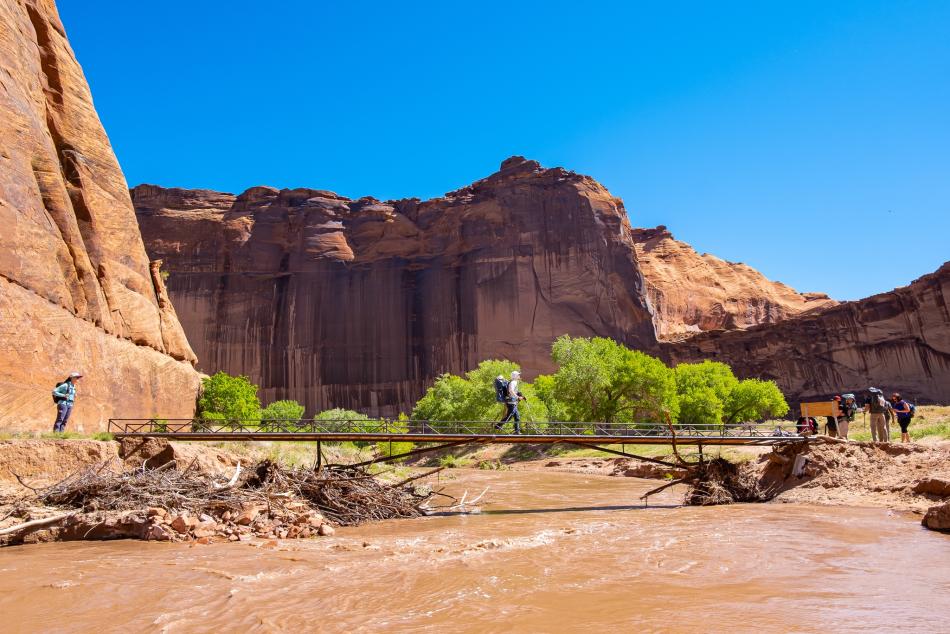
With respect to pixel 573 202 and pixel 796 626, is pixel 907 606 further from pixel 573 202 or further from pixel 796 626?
pixel 573 202

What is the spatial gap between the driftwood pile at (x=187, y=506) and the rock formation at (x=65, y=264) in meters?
5.43

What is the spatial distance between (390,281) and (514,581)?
73539mm

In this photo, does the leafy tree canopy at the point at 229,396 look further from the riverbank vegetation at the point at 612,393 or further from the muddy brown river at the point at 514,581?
the muddy brown river at the point at 514,581

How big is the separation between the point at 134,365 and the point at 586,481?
19.3 metres

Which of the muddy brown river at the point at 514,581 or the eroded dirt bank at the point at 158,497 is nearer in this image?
the muddy brown river at the point at 514,581

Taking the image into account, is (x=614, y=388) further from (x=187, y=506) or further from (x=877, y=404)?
(x=187, y=506)

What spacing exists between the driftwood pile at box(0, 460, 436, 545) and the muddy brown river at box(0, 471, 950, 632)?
541mm

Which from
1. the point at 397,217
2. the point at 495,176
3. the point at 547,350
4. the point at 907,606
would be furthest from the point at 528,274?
the point at 907,606

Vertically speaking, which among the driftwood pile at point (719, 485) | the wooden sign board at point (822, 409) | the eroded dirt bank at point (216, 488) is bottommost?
the driftwood pile at point (719, 485)

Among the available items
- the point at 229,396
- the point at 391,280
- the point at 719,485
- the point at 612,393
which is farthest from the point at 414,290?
the point at 719,485

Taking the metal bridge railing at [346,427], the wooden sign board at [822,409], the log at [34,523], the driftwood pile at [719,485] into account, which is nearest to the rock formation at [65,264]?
the metal bridge railing at [346,427]

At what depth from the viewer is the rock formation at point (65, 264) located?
1656cm

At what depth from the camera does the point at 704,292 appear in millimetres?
95250

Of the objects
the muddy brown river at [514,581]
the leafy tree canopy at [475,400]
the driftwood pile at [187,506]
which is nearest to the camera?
the muddy brown river at [514,581]
